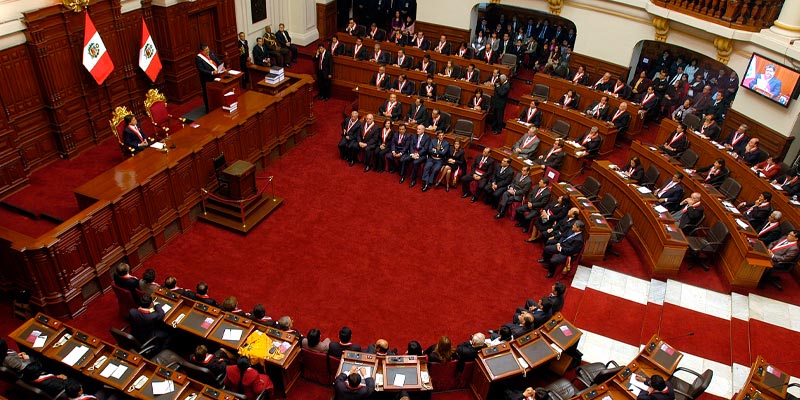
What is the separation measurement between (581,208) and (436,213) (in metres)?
2.75

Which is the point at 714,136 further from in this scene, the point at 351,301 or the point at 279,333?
the point at 279,333

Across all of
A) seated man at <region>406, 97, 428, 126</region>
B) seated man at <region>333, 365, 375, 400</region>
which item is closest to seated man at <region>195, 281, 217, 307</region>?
seated man at <region>333, 365, 375, 400</region>

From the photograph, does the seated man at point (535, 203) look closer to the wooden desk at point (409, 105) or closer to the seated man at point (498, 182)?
the seated man at point (498, 182)

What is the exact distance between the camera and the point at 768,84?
1212 cm

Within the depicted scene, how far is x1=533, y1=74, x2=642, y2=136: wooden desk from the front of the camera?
13.7m

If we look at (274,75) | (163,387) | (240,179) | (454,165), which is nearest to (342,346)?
(163,387)

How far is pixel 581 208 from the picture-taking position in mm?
10156

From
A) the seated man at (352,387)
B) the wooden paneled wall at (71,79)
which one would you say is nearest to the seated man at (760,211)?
the seated man at (352,387)

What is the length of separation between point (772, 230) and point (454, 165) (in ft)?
19.1

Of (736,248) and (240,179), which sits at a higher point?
(240,179)

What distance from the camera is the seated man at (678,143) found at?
12.2 metres

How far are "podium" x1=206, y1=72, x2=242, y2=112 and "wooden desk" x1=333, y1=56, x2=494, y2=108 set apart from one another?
3204mm

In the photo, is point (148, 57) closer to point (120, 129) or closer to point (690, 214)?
point (120, 129)

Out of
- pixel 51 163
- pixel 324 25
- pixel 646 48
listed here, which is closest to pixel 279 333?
pixel 51 163
